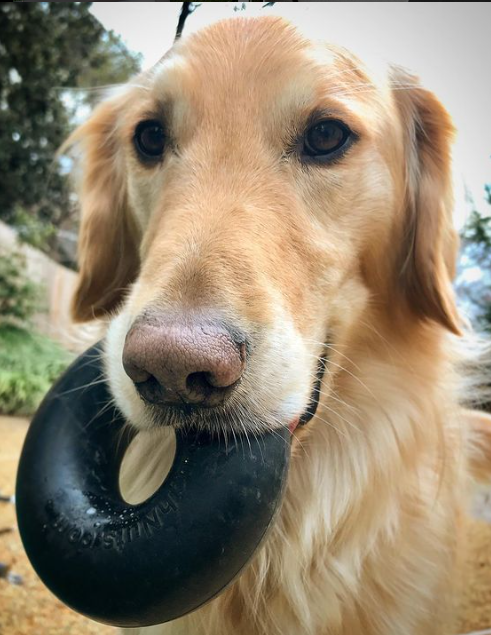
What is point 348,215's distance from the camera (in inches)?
61.7

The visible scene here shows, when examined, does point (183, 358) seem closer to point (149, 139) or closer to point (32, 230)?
point (149, 139)

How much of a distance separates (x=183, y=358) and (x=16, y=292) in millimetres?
4998

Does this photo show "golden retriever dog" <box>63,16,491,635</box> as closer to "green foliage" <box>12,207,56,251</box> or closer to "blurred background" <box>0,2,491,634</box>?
"blurred background" <box>0,2,491,634</box>

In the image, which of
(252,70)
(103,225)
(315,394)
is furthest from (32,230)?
(315,394)

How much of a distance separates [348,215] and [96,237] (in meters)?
0.91

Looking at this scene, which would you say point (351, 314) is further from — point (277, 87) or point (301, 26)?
point (301, 26)

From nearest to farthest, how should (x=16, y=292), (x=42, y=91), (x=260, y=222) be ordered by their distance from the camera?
(x=260, y=222) → (x=42, y=91) → (x=16, y=292)

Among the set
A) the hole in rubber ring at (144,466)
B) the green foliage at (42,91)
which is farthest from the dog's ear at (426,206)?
the green foliage at (42,91)

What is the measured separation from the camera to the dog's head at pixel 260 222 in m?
1.11

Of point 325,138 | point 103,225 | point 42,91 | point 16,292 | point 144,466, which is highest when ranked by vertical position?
point 325,138

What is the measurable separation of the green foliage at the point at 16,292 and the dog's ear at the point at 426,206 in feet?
13.6

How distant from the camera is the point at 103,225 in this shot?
6.75 feet

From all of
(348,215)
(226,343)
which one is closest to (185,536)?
(226,343)

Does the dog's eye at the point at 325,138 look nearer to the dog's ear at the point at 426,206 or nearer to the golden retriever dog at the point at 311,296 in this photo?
the golden retriever dog at the point at 311,296
